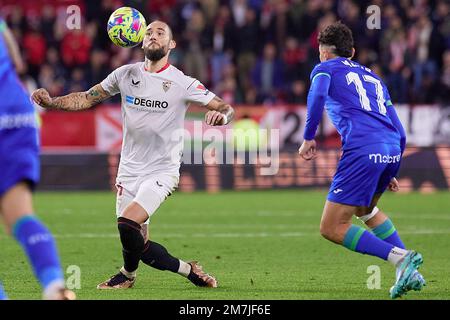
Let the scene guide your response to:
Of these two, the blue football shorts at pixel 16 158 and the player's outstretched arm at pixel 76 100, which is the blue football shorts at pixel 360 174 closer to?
the player's outstretched arm at pixel 76 100

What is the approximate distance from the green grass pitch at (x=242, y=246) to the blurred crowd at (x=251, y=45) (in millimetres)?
3785

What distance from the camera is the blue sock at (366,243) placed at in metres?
8.19

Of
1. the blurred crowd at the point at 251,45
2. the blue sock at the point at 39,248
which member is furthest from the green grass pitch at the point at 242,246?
the blurred crowd at the point at 251,45

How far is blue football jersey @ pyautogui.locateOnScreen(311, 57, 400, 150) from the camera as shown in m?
8.40

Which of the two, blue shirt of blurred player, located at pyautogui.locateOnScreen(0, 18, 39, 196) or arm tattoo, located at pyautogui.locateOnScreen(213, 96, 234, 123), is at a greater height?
blue shirt of blurred player, located at pyautogui.locateOnScreen(0, 18, 39, 196)

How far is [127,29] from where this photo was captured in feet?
30.3

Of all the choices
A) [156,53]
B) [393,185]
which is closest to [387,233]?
[393,185]

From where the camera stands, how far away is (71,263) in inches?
420

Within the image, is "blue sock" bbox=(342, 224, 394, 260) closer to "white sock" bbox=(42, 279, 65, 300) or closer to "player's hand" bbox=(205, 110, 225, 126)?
"player's hand" bbox=(205, 110, 225, 126)

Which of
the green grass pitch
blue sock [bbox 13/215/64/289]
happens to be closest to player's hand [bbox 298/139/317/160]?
the green grass pitch

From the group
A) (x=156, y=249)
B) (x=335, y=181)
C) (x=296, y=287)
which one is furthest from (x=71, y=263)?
(x=335, y=181)

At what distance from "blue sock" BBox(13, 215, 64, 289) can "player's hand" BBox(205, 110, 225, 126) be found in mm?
2865
